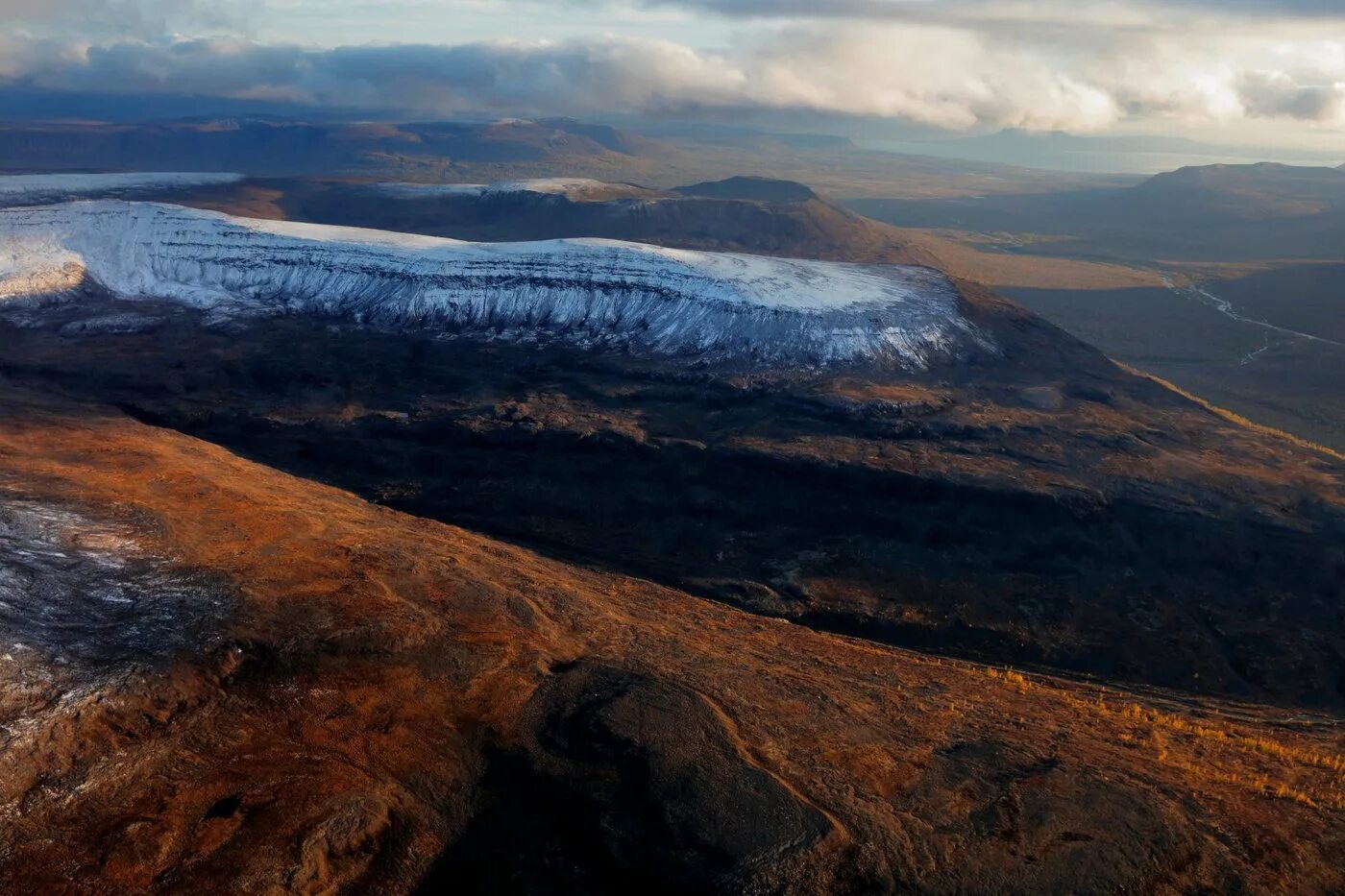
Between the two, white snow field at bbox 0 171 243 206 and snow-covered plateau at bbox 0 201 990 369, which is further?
white snow field at bbox 0 171 243 206

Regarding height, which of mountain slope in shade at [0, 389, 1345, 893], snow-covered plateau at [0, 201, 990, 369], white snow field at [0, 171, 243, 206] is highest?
white snow field at [0, 171, 243, 206]

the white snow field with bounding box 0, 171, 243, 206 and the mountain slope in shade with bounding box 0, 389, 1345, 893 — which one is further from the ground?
the white snow field with bounding box 0, 171, 243, 206

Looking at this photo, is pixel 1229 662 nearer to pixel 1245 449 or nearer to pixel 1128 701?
pixel 1128 701

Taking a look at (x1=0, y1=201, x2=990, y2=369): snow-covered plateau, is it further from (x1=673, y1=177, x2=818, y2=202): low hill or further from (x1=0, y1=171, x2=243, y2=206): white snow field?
(x1=673, y1=177, x2=818, y2=202): low hill

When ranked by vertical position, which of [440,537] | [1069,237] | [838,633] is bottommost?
[838,633]

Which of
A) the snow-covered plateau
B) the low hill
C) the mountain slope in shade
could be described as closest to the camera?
the mountain slope in shade

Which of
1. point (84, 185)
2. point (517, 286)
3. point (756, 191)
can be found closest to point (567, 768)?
point (517, 286)

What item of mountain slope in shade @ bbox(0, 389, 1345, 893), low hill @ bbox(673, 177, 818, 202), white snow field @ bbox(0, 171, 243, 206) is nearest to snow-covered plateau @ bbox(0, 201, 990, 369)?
mountain slope in shade @ bbox(0, 389, 1345, 893)

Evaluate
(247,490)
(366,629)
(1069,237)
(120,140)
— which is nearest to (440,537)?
(247,490)
